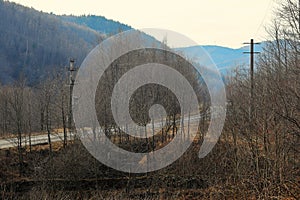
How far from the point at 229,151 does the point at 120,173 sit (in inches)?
240

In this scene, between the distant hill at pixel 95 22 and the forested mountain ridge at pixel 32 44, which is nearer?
the forested mountain ridge at pixel 32 44

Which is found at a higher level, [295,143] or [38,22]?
[38,22]

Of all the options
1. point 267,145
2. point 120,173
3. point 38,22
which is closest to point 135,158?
point 120,173

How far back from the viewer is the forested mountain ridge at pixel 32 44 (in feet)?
283

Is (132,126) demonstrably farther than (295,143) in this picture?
Yes

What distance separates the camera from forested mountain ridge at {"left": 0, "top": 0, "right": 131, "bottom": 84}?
283ft

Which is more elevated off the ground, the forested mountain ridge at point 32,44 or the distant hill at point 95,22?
the distant hill at point 95,22

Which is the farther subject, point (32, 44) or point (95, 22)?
point (95, 22)

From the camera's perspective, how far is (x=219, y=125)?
22672mm

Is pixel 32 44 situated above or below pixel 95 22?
below

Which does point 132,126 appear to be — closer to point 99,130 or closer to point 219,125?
point 99,130

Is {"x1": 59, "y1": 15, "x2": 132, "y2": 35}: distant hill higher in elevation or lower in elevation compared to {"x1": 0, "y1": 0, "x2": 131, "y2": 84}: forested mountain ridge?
higher

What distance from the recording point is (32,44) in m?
98.0

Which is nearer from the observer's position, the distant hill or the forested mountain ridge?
the forested mountain ridge
